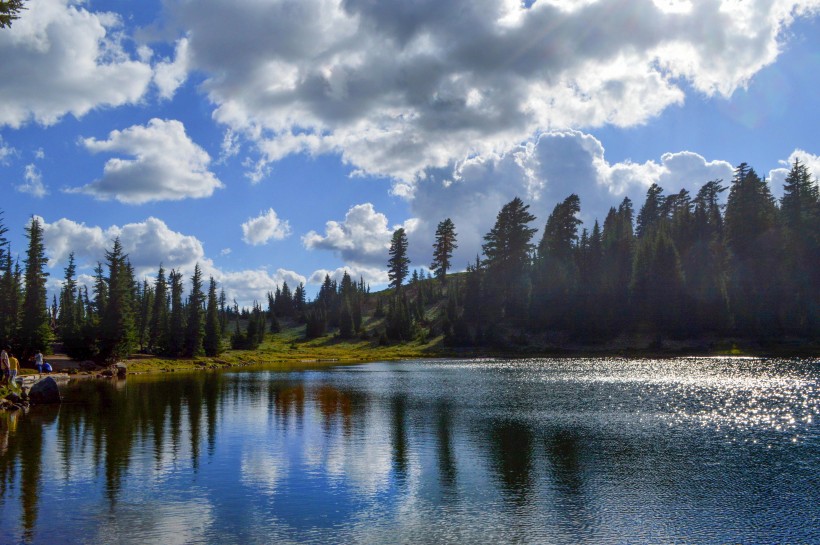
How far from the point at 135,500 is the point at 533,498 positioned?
48.5 feet

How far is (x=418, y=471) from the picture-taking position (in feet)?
86.2

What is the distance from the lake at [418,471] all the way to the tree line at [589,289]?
74530 millimetres

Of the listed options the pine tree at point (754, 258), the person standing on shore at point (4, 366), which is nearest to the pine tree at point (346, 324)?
the pine tree at point (754, 258)

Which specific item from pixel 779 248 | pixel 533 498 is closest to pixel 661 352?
pixel 779 248

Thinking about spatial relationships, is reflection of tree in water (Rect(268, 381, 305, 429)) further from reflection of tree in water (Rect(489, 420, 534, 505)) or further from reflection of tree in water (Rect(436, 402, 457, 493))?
reflection of tree in water (Rect(489, 420, 534, 505))

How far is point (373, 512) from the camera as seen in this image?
20547 millimetres

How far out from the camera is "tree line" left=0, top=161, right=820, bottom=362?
384 feet

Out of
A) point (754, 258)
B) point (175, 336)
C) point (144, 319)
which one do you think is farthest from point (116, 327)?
point (754, 258)

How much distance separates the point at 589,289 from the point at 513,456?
130 m

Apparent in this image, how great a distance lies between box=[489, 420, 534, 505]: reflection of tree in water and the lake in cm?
14

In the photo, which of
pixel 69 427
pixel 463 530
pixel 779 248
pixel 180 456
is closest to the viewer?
pixel 463 530

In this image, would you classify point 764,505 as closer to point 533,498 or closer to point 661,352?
point 533,498

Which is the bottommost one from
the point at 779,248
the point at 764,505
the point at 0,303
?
the point at 764,505

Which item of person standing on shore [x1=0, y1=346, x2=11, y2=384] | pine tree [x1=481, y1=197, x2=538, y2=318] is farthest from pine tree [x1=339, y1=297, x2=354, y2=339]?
person standing on shore [x1=0, y1=346, x2=11, y2=384]
